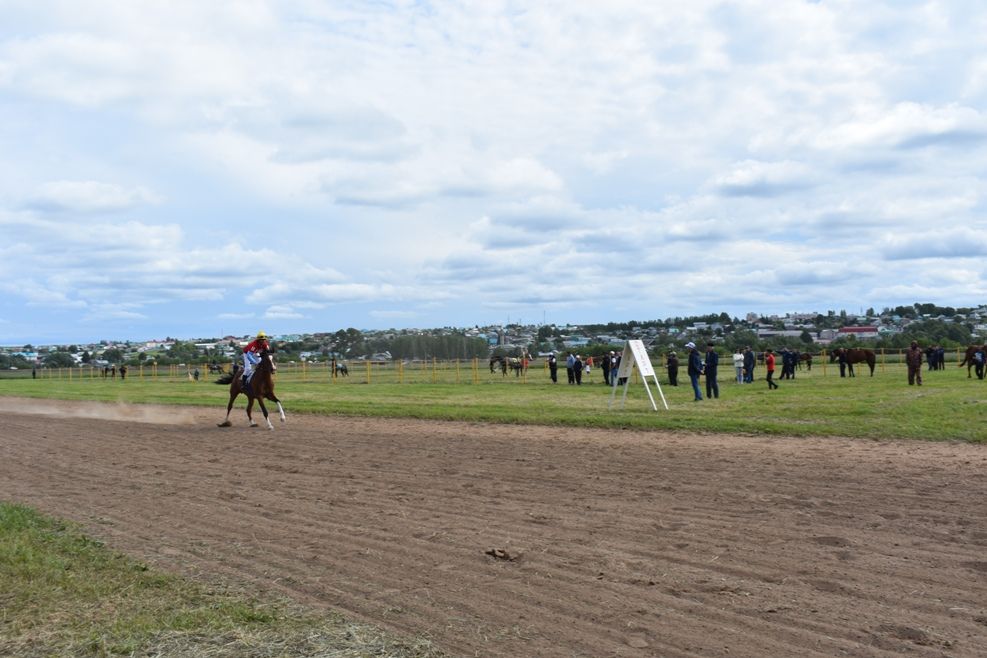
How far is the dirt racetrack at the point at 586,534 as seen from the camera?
6004 mm

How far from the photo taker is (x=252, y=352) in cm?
2095

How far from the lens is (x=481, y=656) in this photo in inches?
218

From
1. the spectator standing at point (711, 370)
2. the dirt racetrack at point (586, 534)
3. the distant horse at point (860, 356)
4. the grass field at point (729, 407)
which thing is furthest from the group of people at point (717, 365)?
the dirt racetrack at point (586, 534)

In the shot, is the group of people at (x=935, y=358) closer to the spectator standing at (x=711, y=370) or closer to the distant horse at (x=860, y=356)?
the distant horse at (x=860, y=356)

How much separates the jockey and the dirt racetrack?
4.58 meters

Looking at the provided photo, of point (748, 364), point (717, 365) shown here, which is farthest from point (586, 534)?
point (748, 364)

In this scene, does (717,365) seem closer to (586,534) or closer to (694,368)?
(694,368)

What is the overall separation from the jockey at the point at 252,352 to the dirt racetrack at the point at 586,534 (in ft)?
15.0

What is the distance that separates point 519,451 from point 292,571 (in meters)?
8.17

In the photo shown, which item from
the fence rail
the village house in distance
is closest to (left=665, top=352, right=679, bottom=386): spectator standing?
the fence rail

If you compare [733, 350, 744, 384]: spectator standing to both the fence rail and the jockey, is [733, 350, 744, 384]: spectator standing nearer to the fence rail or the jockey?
the fence rail

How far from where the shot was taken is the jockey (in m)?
20.7

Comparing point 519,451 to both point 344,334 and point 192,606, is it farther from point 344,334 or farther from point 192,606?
point 344,334

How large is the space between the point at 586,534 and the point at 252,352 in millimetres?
14087
